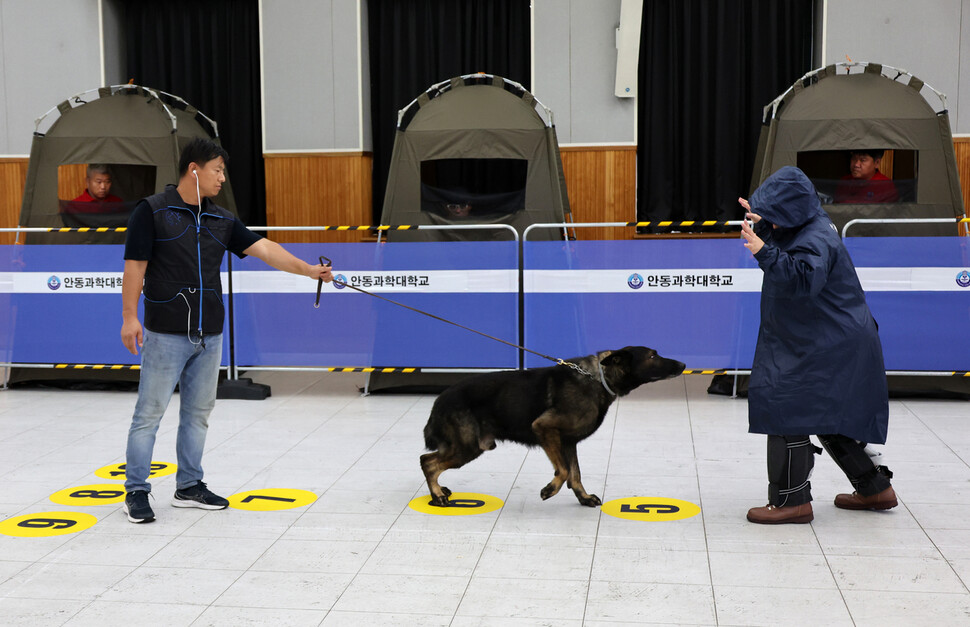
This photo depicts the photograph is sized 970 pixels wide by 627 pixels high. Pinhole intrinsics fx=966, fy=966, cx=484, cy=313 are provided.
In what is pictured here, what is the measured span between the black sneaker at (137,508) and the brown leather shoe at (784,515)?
9.03 feet

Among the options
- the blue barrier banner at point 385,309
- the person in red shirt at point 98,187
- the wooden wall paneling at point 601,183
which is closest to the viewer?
the blue barrier banner at point 385,309

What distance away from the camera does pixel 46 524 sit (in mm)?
4387

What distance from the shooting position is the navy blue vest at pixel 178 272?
14.3ft

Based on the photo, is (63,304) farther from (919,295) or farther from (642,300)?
(919,295)

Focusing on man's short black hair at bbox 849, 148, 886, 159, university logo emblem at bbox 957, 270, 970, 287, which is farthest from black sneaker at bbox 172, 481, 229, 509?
man's short black hair at bbox 849, 148, 886, 159

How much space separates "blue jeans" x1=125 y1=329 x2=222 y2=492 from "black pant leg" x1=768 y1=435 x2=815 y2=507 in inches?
102

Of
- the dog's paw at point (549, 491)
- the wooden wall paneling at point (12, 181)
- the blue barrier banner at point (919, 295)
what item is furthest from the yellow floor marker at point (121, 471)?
the wooden wall paneling at point (12, 181)

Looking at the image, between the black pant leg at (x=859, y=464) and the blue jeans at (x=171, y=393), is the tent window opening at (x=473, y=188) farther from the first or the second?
the black pant leg at (x=859, y=464)

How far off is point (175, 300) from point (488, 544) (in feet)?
5.82

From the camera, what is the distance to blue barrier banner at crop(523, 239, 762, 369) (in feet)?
23.2

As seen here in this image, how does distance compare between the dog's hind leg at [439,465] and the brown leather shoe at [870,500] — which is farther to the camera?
the dog's hind leg at [439,465]

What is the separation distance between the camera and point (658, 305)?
23.4 feet

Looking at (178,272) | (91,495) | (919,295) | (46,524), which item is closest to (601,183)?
(919,295)

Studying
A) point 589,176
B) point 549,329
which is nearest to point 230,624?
point 549,329
